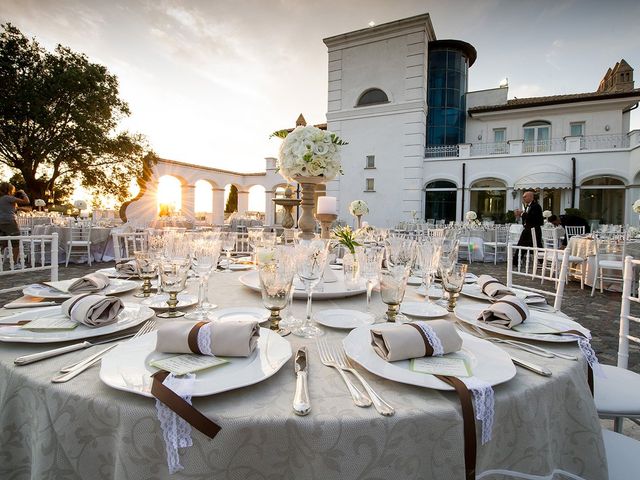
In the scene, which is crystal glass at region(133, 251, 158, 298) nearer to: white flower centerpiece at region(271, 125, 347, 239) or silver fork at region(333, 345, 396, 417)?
white flower centerpiece at region(271, 125, 347, 239)

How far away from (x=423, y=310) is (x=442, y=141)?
16.3 metres

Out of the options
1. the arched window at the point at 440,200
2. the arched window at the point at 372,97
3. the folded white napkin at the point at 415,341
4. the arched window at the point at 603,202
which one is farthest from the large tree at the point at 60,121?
the arched window at the point at 603,202

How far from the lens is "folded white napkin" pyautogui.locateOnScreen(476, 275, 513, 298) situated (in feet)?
5.12

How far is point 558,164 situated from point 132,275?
49.6 ft

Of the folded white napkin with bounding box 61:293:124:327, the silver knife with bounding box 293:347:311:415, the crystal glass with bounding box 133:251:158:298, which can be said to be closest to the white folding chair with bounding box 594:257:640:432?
the silver knife with bounding box 293:347:311:415

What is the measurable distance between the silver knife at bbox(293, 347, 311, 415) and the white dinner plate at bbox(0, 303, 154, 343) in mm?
623

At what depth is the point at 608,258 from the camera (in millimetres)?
6082

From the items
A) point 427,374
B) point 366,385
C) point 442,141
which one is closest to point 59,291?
point 366,385

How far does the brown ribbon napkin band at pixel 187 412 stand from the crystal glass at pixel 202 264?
618 mm

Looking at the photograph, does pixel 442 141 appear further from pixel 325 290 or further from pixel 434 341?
pixel 434 341

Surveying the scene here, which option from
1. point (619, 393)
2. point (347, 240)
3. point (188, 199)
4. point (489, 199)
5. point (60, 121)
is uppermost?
point (60, 121)

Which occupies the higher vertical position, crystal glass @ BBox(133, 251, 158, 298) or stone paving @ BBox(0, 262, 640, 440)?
crystal glass @ BBox(133, 251, 158, 298)

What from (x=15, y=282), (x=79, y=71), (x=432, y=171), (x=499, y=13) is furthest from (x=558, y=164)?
(x=79, y=71)

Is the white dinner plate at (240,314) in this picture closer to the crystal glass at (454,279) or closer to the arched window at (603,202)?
the crystal glass at (454,279)
